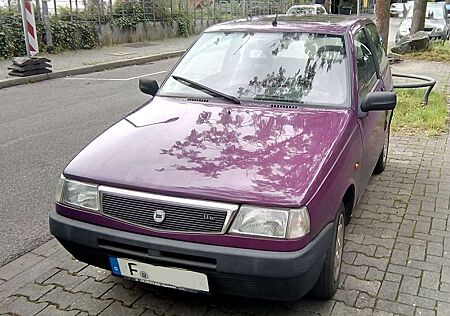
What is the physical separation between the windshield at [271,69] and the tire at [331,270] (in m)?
0.95

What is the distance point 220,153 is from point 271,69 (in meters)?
1.28

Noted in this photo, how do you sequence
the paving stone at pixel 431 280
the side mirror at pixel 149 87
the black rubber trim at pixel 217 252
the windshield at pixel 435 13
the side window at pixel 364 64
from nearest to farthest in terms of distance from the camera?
the black rubber trim at pixel 217 252
the paving stone at pixel 431 280
the side window at pixel 364 64
the side mirror at pixel 149 87
the windshield at pixel 435 13

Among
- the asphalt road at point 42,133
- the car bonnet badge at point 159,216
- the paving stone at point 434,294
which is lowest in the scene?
the paving stone at point 434,294

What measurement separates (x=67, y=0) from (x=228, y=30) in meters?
15.0

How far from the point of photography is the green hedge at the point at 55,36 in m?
14.8

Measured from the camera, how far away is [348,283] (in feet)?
11.1

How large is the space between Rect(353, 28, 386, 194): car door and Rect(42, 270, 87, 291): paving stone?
2.18m

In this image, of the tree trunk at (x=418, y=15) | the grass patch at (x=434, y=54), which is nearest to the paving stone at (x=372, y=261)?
the grass patch at (x=434, y=54)

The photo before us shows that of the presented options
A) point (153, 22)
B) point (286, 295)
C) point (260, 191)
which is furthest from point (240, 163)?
point (153, 22)

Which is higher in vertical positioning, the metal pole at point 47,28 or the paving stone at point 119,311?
the metal pole at point 47,28

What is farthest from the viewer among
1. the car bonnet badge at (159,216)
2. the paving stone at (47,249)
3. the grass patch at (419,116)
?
the grass patch at (419,116)

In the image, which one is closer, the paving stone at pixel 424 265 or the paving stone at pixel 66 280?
the paving stone at pixel 66 280

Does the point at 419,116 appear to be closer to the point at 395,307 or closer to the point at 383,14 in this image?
the point at 383,14

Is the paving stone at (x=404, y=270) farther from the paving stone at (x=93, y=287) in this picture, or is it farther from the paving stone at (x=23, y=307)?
the paving stone at (x=23, y=307)
